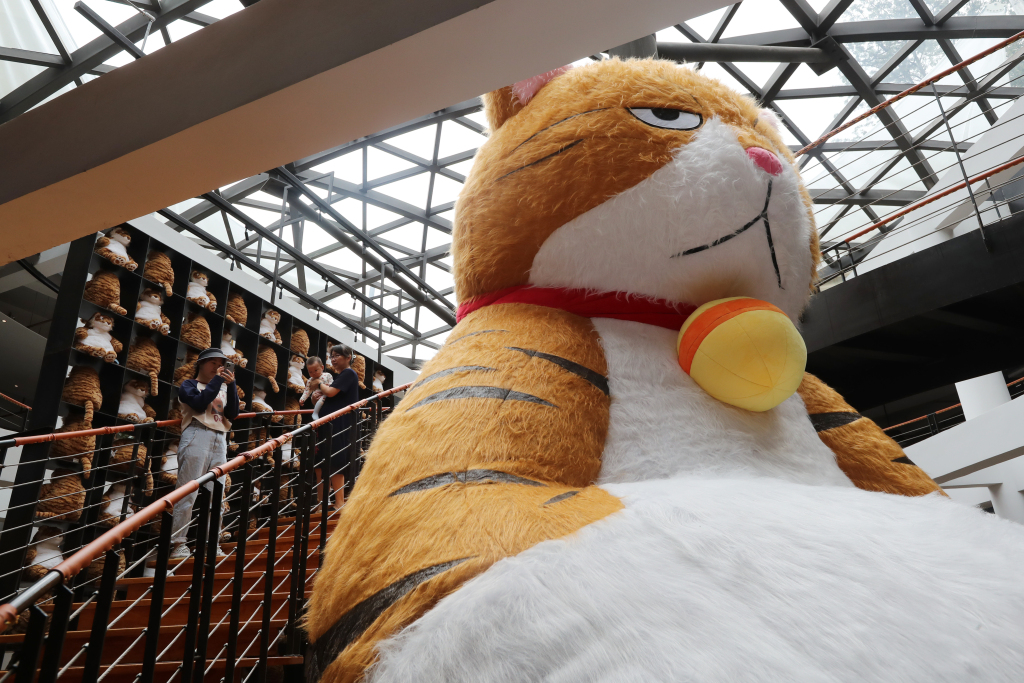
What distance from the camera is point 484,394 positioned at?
1.07 metres

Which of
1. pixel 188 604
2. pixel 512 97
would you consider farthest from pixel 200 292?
pixel 512 97

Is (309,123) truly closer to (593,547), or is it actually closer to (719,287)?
(719,287)

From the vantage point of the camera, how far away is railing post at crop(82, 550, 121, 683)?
109 cm

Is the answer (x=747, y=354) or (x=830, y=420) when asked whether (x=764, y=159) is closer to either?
(x=747, y=354)

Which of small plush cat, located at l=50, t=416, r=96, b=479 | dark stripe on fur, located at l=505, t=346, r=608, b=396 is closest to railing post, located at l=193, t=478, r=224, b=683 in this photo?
dark stripe on fur, located at l=505, t=346, r=608, b=396

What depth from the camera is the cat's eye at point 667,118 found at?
1.38 meters

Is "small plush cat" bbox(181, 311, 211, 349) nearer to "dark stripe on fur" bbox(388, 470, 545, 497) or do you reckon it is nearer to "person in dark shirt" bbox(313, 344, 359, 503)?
"person in dark shirt" bbox(313, 344, 359, 503)

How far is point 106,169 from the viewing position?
1825 millimetres

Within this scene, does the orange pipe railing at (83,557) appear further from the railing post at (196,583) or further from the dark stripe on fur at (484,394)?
the dark stripe on fur at (484,394)

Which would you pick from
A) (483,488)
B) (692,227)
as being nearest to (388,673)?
(483,488)

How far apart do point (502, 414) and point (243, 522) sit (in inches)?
52.2

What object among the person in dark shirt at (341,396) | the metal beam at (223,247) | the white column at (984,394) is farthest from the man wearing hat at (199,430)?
the white column at (984,394)

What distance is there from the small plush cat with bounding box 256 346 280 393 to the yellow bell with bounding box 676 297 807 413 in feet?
22.3

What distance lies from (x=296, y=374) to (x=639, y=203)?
7.35 metres
